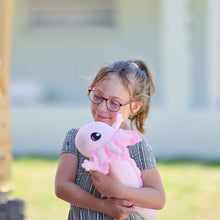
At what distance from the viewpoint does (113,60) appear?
30.8 ft

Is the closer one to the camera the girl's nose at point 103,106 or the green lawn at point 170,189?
the girl's nose at point 103,106

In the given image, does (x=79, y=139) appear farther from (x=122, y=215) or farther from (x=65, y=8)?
(x=65, y=8)

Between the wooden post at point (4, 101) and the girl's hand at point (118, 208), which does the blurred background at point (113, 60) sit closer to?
the wooden post at point (4, 101)

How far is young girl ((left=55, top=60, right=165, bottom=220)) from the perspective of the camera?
1.98 metres

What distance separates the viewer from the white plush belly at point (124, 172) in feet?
6.49

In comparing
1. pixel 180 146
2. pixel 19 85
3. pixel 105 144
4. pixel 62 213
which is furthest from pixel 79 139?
pixel 19 85

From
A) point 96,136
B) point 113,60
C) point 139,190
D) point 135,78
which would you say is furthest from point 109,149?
point 113,60

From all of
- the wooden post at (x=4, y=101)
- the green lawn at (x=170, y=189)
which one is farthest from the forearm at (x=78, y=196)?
the green lawn at (x=170, y=189)

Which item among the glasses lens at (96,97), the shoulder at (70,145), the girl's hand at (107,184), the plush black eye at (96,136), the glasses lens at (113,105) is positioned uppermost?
the glasses lens at (96,97)

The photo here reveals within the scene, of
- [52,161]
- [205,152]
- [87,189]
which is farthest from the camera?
[205,152]

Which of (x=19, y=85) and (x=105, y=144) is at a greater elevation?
(x=105, y=144)

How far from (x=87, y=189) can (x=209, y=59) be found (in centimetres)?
736

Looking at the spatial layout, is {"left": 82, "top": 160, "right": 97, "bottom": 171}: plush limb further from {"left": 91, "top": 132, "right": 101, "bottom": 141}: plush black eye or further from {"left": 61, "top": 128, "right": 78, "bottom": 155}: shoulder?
{"left": 61, "top": 128, "right": 78, "bottom": 155}: shoulder

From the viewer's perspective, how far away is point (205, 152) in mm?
8375
